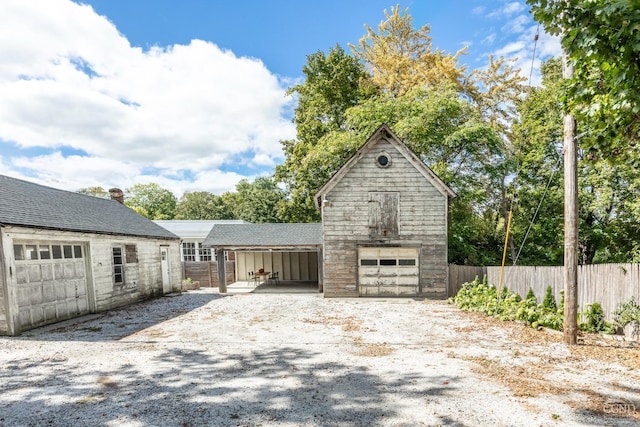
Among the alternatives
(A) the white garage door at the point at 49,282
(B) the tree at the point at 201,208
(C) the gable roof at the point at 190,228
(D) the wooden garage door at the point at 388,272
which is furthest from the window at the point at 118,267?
(B) the tree at the point at 201,208

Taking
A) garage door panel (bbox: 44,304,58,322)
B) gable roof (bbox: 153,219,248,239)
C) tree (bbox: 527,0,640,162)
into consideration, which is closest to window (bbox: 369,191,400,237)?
tree (bbox: 527,0,640,162)

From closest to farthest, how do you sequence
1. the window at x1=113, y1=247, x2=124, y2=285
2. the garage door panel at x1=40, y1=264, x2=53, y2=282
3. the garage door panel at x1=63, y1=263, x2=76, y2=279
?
the garage door panel at x1=40, y1=264, x2=53, y2=282 < the garage door panel at x1=63, y1=263, x2=76, y2=279 < the window at x1=113, y1=247, x2=124, y2=285

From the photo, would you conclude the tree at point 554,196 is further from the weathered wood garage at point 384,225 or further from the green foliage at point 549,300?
the green foliage at point 549,300

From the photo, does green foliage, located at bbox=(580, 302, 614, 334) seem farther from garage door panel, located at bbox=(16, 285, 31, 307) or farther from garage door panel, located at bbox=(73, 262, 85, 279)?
garage door panel, located at bbox=(73, 262, 85, 279)

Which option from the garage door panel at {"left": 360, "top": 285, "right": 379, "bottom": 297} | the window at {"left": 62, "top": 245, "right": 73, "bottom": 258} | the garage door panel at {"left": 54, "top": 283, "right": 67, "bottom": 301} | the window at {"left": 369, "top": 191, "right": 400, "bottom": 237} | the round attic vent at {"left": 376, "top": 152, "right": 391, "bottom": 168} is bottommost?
the garage door panel at {"left": 360, "top": 285, "right": 379, "bottom": 297}

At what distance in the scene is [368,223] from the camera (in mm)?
15492

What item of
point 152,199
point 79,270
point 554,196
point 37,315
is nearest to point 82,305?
point 79,270

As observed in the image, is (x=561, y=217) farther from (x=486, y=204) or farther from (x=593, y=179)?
(x=486, y=204)

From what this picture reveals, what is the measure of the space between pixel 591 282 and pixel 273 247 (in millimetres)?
12867

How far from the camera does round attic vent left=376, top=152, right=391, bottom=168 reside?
15.4 m

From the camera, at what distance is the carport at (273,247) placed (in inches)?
682

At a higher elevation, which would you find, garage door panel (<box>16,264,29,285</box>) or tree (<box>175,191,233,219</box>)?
tree (<box>175,191,233,219</box>)

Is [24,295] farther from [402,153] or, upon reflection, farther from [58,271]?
[402,153]

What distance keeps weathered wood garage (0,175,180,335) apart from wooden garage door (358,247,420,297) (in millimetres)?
10732
